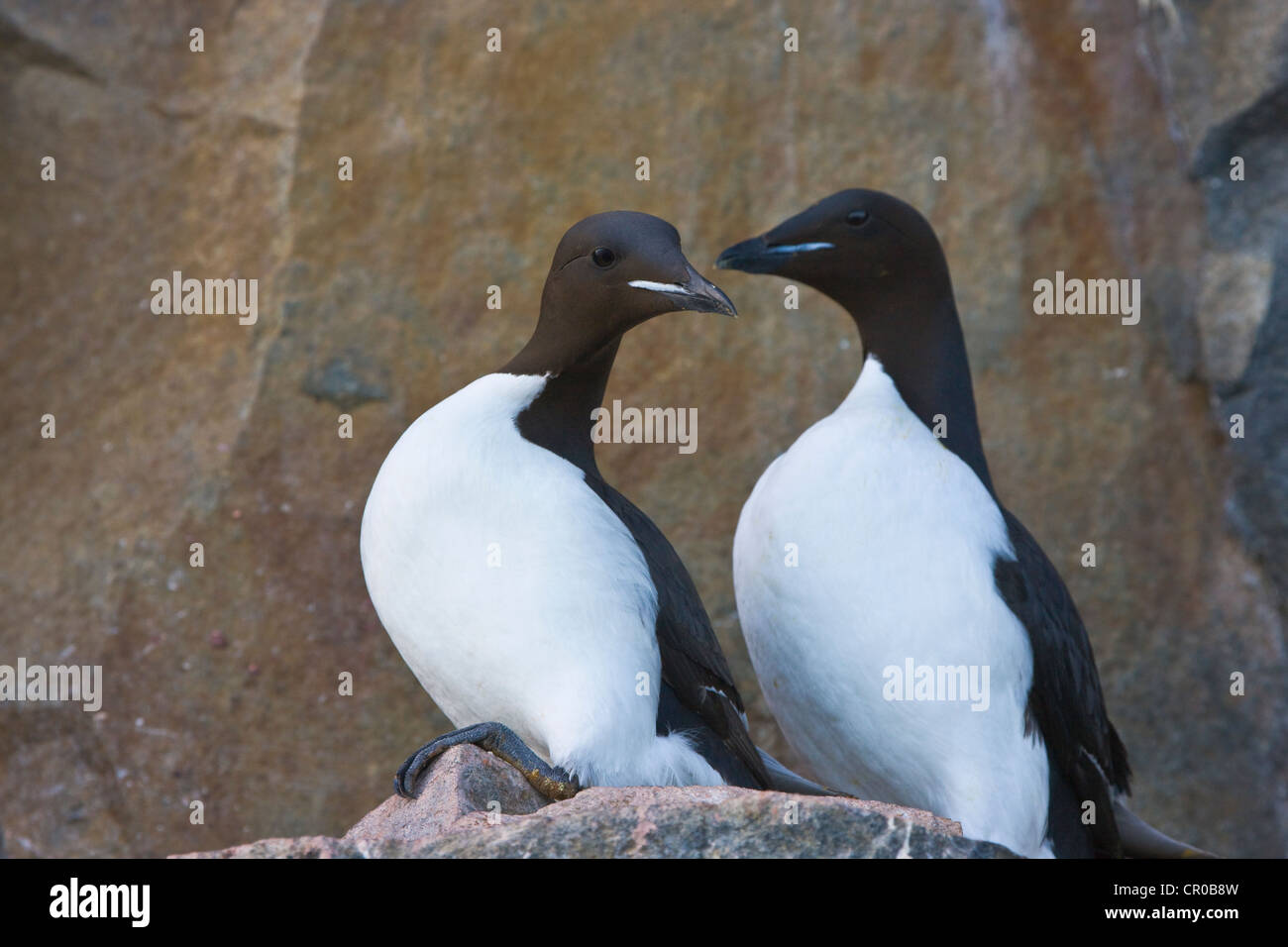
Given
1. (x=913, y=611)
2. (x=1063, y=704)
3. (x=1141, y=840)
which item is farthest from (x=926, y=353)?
(x=1141, y=840)

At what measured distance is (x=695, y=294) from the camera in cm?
332

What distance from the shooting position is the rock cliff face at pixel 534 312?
522cm

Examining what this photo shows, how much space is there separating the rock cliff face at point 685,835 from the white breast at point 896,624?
3.32 ft

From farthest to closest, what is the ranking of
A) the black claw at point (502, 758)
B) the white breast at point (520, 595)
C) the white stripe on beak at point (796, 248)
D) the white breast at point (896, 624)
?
the white stripe on beak at point (796, 248) < the white breast at point (896, 624) < the white breast at point (520, 595) < the black claw at point (502, 758)

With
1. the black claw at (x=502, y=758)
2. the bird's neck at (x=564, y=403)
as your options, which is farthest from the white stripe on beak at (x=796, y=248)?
the black claw at (x=502, y=758)

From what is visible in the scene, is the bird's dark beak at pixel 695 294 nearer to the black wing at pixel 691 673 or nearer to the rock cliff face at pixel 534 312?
the black wing at pixel 691 673

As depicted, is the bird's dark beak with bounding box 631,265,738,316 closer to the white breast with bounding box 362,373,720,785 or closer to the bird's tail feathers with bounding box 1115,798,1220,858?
the white breast with bounding box 362,373,720,785

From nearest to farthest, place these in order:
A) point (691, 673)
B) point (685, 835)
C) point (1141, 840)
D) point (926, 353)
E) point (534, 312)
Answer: point (685, 835) < point (691, 673) < point (1141, 840) < point (926, 353) < point (534, 312)

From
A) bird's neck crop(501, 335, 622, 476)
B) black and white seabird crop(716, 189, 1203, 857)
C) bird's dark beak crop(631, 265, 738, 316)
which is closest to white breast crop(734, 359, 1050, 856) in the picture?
black and white seabird crop(716, 189, 1203, 857)

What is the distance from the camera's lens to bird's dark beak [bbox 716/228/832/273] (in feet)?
13.6

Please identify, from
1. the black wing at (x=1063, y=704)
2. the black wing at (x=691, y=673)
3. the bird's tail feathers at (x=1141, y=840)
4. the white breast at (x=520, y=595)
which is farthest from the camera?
the bird's tail feathers at (x=1141, y=840)

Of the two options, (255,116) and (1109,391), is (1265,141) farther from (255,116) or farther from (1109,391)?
Result: (255,116)

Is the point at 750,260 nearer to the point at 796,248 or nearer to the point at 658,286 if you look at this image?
the point at 796,248

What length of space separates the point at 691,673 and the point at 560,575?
1.34 feet
